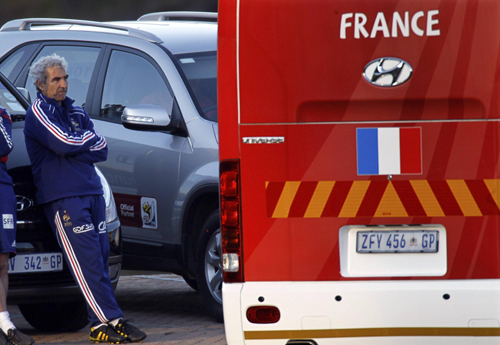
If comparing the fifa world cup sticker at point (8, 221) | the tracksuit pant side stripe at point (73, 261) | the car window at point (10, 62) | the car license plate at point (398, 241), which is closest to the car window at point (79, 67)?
the car window at point (10, 62)

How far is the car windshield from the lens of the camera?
23.6 ft

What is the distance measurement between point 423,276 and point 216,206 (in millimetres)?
3021

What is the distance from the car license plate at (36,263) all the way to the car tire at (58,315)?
77 cm

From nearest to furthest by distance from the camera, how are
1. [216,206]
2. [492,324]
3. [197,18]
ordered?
[492,324]
[216,206]
[197,18]

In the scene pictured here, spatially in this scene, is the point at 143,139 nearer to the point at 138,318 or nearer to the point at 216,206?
the point at 216,206

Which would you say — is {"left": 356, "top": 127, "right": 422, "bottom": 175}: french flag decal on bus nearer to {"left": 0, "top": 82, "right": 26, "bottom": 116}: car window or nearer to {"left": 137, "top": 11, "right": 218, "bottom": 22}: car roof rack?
{"left": 0, "top": 82, "right": 26, "bottom": 116}: car window

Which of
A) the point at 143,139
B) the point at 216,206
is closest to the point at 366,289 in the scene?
the point at 216,206

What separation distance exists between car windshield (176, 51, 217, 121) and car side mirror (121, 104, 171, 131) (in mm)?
331

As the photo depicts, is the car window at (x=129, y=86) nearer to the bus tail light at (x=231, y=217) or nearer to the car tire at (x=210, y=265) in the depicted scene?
the car tire at (x=210, y=265)

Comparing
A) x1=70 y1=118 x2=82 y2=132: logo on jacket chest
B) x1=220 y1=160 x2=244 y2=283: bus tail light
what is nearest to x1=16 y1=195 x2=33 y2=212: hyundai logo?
x1=70 y1=118 x2=82 y2=132: logo on jacket chest

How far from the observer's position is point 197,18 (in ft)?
31.1

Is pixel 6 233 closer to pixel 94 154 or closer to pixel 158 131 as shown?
pixel 94 154

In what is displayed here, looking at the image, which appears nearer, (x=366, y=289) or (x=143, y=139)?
(x=366, y=289)

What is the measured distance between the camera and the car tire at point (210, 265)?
688cm
